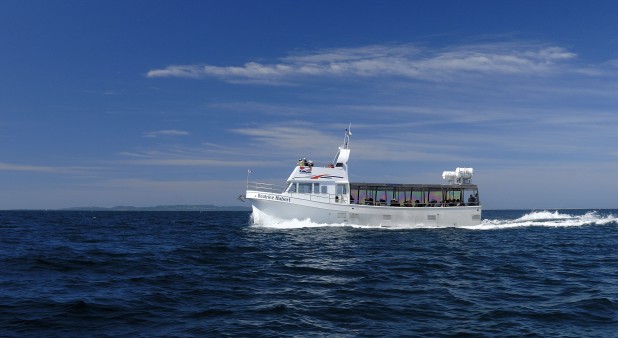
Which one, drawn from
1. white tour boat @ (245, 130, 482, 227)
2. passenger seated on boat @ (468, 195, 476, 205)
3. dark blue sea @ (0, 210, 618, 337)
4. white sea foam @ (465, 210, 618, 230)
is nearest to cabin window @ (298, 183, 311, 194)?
white tour boat @ (245, 130, 482, 227)

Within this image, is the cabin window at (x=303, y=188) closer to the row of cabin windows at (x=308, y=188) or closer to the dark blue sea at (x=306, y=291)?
the row of cabin windows at (x=308, y=188)

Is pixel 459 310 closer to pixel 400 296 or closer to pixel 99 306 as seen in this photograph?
pixel 400 296

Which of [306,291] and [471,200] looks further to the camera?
[471,200]

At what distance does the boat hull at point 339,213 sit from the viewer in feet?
129

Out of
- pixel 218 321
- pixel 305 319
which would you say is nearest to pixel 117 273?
pixel 218 321

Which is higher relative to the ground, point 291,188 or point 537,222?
point 291,188

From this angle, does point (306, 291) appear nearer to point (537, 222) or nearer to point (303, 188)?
point (303, 188)

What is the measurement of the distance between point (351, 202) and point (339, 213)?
2.32 meters

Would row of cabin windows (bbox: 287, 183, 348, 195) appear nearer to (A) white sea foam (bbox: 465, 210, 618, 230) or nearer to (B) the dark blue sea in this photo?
(B) the dark blue sea

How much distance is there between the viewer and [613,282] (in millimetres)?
17469

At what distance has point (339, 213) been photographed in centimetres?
4031

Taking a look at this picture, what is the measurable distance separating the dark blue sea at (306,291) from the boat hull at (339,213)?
1145cm

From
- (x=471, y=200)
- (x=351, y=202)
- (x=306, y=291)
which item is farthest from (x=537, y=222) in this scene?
(x=306, y=291)

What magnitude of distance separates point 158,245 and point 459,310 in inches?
851
